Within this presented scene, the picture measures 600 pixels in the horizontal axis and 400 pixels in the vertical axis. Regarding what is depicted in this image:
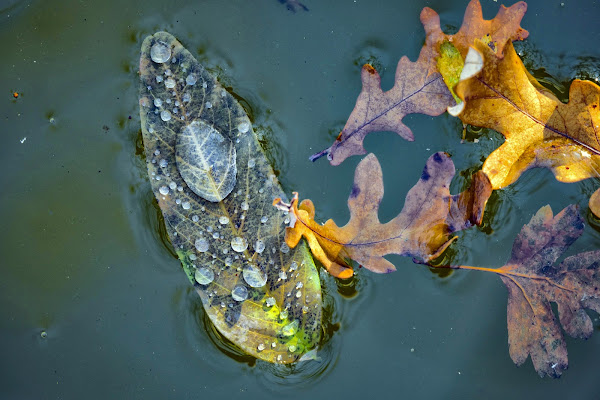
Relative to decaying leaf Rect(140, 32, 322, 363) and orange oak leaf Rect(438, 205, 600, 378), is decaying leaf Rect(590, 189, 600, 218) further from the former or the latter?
decaying leaf Rect(140, 32, 322, 363)

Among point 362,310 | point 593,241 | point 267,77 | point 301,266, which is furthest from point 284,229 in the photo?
point 593,241

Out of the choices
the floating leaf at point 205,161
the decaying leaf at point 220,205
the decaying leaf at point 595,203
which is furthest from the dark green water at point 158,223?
the floating leaf at point 205,161

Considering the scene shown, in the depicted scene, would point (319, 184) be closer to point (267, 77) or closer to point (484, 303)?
point (267, 77)

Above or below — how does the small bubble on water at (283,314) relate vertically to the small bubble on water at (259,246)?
below

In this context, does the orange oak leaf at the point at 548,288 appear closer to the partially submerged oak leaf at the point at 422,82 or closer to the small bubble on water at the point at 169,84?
the partially submerged oak leaf at the point at 422,82

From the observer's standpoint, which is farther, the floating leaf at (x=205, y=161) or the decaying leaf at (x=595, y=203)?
the decaying leaf at (x=595, y=203)

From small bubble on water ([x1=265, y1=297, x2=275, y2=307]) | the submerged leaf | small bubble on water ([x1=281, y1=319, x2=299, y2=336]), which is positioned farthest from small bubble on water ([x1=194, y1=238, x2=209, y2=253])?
the submerged leaf

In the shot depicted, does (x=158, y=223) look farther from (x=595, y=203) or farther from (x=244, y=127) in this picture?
(x=595, y=203)
